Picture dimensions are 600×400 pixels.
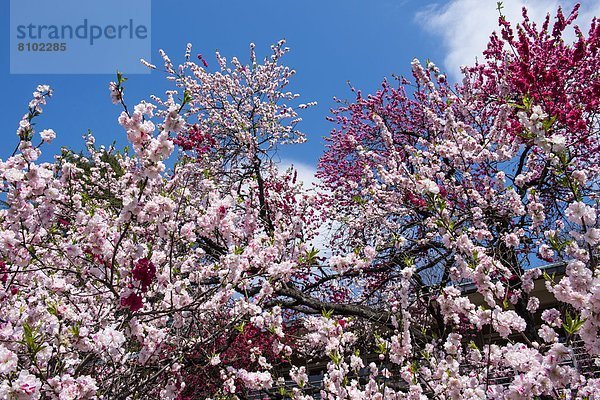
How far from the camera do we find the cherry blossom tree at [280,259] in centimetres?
334

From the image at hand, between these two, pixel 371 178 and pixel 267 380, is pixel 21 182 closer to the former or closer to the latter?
pixel 267 380

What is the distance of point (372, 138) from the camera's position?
11.9m

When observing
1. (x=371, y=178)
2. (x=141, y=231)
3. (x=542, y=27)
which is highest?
(x=542, y=27)

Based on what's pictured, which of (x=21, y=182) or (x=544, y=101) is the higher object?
(x=544, y=101)

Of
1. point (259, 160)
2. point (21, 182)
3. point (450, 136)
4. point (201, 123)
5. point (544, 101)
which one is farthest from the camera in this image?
point (201, 123)

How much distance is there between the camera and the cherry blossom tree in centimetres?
334

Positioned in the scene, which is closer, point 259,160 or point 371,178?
point 371,178

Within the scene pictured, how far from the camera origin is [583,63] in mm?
8492

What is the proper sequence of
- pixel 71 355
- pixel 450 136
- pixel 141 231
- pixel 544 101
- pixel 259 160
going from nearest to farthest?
pixel 71 355, pixel 141 231, pixel 544 101, pixel 450 136, pixel 259 160

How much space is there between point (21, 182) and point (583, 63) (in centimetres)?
924

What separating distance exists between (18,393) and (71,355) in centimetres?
94

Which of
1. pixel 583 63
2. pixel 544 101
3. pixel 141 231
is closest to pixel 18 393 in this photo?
pixel 141 231

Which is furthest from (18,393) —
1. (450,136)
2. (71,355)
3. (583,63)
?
(583,63)

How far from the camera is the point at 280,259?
5316 millimetres
